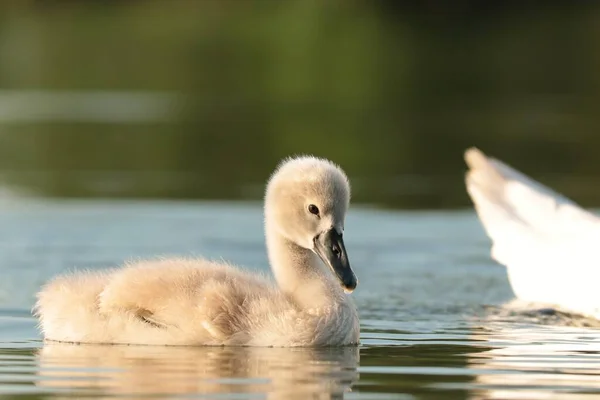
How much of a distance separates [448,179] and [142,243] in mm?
6096

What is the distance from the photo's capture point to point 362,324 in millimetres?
10742

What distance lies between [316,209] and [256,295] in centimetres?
56

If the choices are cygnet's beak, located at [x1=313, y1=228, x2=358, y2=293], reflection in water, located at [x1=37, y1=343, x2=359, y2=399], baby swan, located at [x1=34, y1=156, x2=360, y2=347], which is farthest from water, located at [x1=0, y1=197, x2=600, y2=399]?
cygnet's beak, located at [x1=313, y1=228, x2=358, y2=293]

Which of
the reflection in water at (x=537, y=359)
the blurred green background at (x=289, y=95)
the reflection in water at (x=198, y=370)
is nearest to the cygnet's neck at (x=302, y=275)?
the reflection in water at (x=198, y=370)

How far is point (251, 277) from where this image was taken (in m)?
A: 9.67

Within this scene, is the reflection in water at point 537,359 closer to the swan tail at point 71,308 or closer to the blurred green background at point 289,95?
the swan tail at point 71,308

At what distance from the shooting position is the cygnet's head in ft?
30.8

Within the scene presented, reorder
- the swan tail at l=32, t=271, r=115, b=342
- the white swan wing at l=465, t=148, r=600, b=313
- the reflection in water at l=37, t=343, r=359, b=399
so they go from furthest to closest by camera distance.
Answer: the white swan wing at l=465, t=148, r=600, b=313 < the swan tail at l=32, t=271, r=115, b=342 < the reflection in water at l=37, t=343, r=359, b=399

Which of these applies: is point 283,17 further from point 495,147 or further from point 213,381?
point 213,381

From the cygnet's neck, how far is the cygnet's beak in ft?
0.47

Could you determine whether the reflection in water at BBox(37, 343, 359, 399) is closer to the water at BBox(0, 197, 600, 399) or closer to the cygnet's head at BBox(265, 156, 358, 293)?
the water at BBox(0, 197, 600, 399)

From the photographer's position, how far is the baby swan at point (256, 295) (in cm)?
930

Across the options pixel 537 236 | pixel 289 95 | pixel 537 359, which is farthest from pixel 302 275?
pixel 289 95

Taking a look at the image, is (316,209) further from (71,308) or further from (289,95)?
(289,95)
